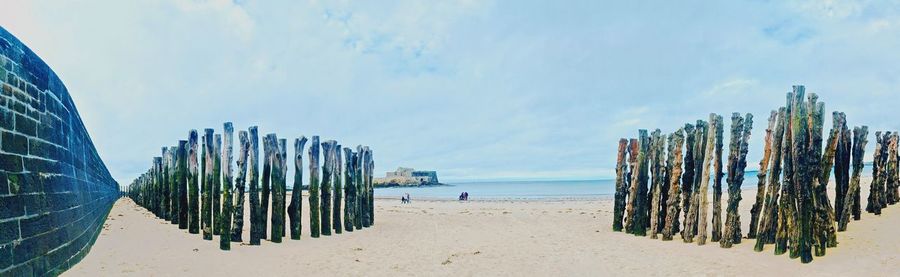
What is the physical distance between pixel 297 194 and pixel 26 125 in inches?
217

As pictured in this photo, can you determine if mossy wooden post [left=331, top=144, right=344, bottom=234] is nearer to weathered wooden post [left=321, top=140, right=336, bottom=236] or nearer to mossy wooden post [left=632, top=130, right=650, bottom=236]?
weathered wooden post [left=321, top=140, right=336, bottom=236]

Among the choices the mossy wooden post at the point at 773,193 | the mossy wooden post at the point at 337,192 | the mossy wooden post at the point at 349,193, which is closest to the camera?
the mossy wooden post at the point at 773,193

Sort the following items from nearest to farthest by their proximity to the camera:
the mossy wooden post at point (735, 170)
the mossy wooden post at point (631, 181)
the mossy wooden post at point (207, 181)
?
the mossy wooden post at point (735, 170) → the mossy wooden post at point (207, 181) → the mossy wooden post at point (631, 181)

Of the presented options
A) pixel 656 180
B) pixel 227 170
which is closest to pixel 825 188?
pixel 656 180

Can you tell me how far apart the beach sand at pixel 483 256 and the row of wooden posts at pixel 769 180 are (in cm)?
32

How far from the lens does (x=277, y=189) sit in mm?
10852

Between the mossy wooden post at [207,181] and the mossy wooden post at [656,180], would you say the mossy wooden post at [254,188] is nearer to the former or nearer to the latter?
the mossy wooden post at [207,181]

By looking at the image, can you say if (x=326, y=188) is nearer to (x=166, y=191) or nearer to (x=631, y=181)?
(x=631, y=181)

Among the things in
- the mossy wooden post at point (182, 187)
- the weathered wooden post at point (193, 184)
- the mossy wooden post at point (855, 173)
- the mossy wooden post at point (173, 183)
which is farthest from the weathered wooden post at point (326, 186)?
the mossy wooden post at point (855, 173)

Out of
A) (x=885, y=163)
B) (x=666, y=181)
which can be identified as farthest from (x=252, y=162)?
(x=885, y=163)

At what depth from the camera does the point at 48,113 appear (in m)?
7.54

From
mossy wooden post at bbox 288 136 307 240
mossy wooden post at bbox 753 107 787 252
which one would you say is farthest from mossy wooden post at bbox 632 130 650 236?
mossy wooden post at bbox 288 136 307 240

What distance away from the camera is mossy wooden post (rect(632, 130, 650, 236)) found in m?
11.8

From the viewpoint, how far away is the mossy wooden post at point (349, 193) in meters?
13.5
